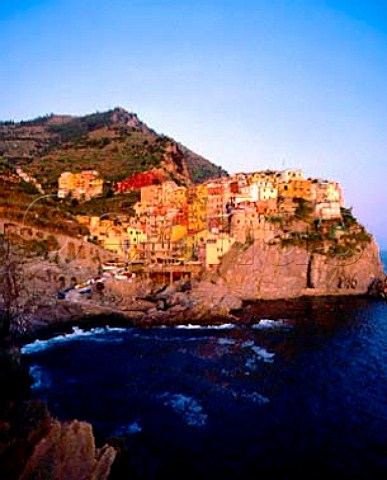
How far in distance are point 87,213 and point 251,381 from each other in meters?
47.7

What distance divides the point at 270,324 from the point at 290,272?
15293mm

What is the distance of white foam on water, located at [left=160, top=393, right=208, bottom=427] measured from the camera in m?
22.7

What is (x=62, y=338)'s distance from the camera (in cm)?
3659

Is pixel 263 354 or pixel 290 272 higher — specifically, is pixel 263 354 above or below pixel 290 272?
below

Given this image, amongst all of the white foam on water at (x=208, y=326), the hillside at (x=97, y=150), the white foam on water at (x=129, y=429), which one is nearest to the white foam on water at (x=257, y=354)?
the white foam on water at (x=208, y=326)

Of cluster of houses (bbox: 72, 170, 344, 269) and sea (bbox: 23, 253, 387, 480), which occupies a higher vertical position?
cluster of houses (bbox: 72, 170, 344, 269)

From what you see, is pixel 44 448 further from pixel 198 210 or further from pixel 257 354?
pixel 198 210

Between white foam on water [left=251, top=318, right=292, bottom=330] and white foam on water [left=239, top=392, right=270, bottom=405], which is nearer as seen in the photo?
white foam on water [left=239, top=392, right=270, bottom=405]

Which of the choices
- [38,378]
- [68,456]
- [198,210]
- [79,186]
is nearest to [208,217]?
[198,210]

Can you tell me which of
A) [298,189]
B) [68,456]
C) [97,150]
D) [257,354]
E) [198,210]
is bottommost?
[257,354]

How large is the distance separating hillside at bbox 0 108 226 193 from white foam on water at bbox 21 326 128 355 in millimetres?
47692

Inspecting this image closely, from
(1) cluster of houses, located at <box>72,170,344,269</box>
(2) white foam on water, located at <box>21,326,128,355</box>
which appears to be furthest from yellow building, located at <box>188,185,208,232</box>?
(2) white foam on water, located at <box>21,326,128,355</box>

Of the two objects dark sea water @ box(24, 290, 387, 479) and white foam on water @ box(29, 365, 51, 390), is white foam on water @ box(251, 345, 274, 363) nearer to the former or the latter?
dark sea water @ box(24, 290, 387, 479)

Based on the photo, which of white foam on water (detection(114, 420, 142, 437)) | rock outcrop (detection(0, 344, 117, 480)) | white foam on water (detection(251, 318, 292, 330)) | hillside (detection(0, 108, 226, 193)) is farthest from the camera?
hillside (detection(0, 108, 226, 193))
